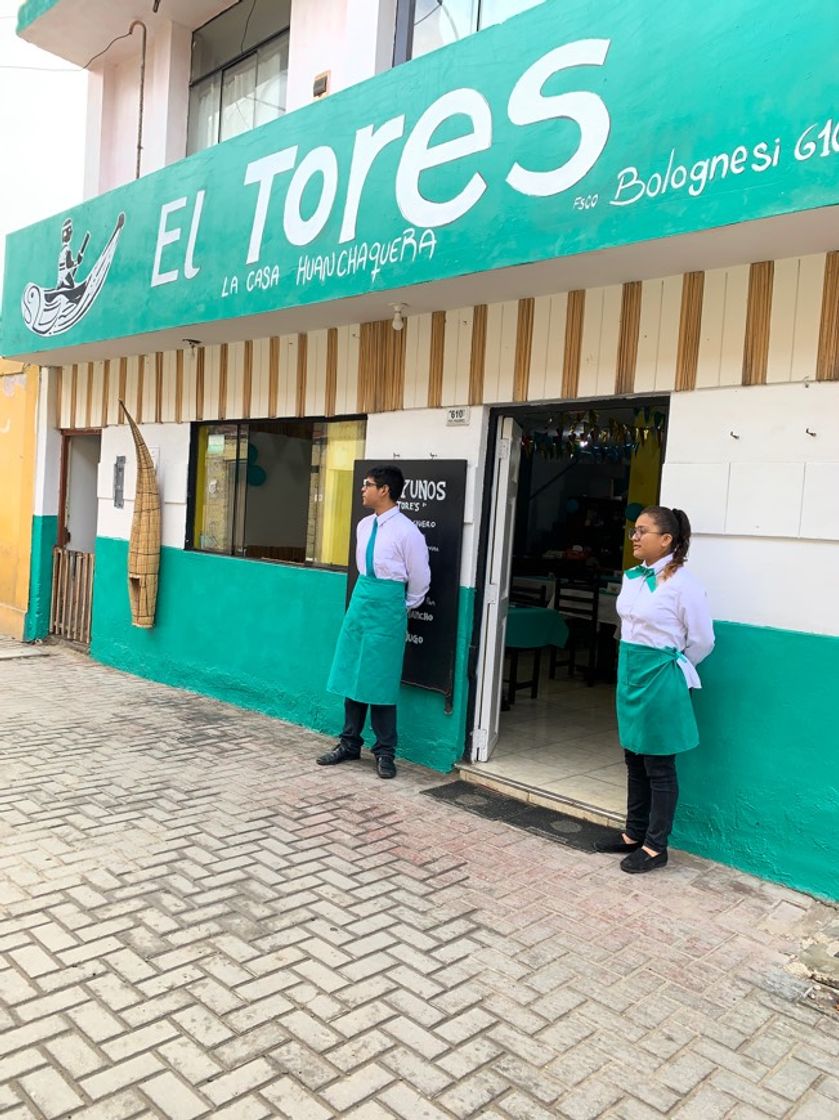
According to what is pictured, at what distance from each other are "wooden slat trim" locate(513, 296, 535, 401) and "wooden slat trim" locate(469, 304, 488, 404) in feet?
0.83

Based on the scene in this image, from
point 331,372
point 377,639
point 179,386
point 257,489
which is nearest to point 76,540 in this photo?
point 179,386

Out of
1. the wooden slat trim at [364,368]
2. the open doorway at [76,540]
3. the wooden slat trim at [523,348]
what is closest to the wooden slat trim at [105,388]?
the open doorway at [76,540]

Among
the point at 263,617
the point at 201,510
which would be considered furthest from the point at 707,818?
the point at 201,510

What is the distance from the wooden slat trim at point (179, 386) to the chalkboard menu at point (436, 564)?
9.48 feet

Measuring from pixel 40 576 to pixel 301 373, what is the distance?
186 inches

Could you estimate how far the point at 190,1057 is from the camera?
241 cm

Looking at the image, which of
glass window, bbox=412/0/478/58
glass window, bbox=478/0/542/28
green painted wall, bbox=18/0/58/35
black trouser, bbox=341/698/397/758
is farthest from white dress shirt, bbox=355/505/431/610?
green painted wall, bbox=18/0/58/35

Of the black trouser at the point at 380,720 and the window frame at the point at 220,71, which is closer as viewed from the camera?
the black trouser at the point at 380,720

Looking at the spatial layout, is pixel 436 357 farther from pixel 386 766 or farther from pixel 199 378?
pixel 199 378

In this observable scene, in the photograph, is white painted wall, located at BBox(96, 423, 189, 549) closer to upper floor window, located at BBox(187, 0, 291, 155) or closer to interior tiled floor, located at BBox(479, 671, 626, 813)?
upper floor window, located at BBox(187, 0, 291, 155)

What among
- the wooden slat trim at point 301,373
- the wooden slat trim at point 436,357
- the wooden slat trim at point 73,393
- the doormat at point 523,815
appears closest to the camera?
the doormat at point 523,815

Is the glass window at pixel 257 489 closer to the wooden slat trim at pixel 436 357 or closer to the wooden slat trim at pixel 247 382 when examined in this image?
the wooden slat trim at pixel 247 382

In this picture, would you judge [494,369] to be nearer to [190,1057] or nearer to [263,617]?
[263,617]

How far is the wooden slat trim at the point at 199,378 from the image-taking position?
23.6 ft
